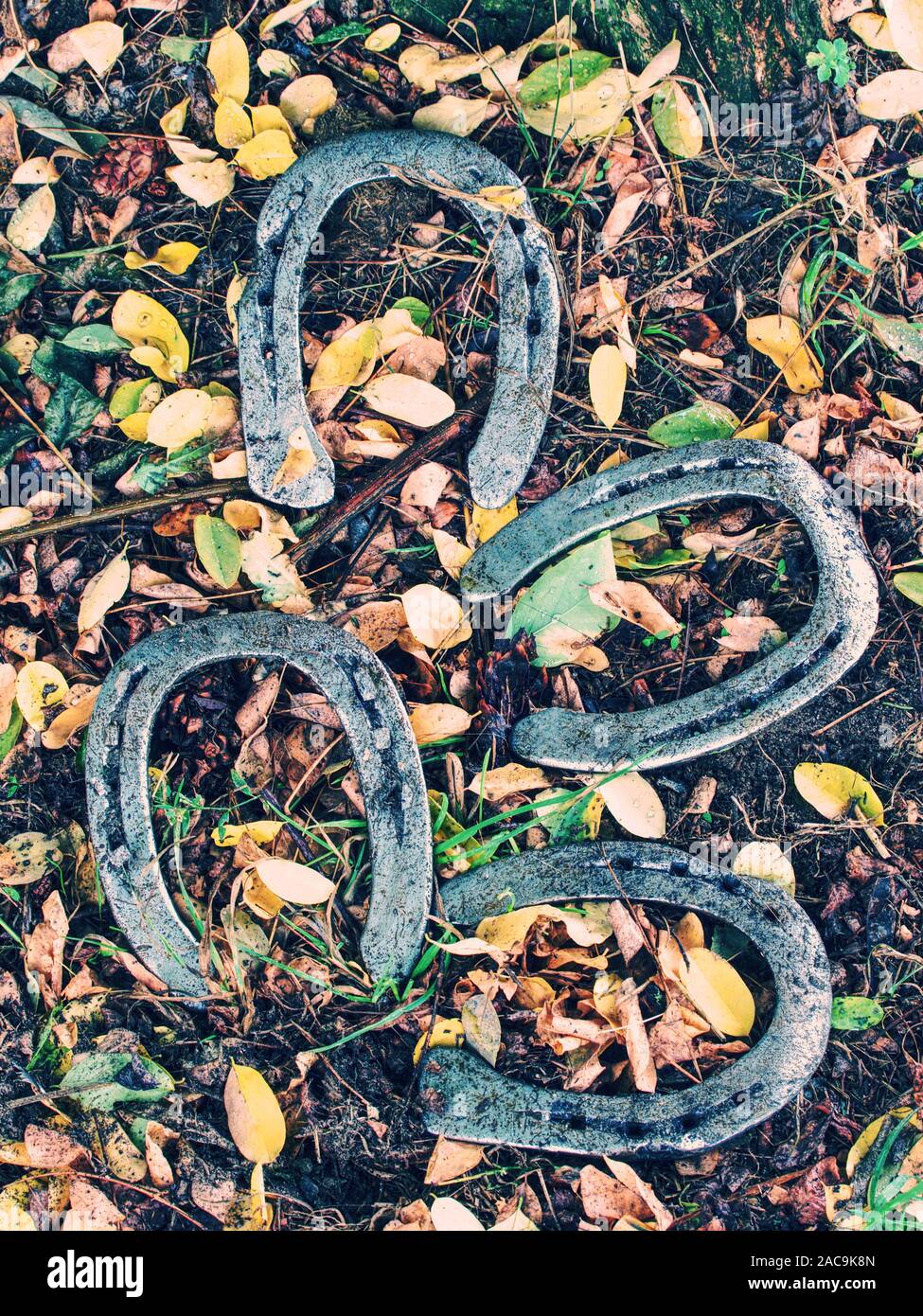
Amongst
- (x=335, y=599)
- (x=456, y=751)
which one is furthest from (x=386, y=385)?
(x=456, y=751)

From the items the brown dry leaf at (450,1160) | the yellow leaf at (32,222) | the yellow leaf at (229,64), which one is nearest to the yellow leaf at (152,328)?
the yellow leaf at (32,222)

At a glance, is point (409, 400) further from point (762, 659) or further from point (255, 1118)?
point (255, 1118)

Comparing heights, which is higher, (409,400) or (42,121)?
(42,121)

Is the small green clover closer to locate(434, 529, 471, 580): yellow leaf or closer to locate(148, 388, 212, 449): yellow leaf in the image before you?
locate(434, 529, 471, 580): yellow leaf

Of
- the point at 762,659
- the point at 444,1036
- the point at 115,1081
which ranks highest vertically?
the point at 762,659

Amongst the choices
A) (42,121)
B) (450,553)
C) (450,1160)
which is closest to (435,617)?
(450,553)
